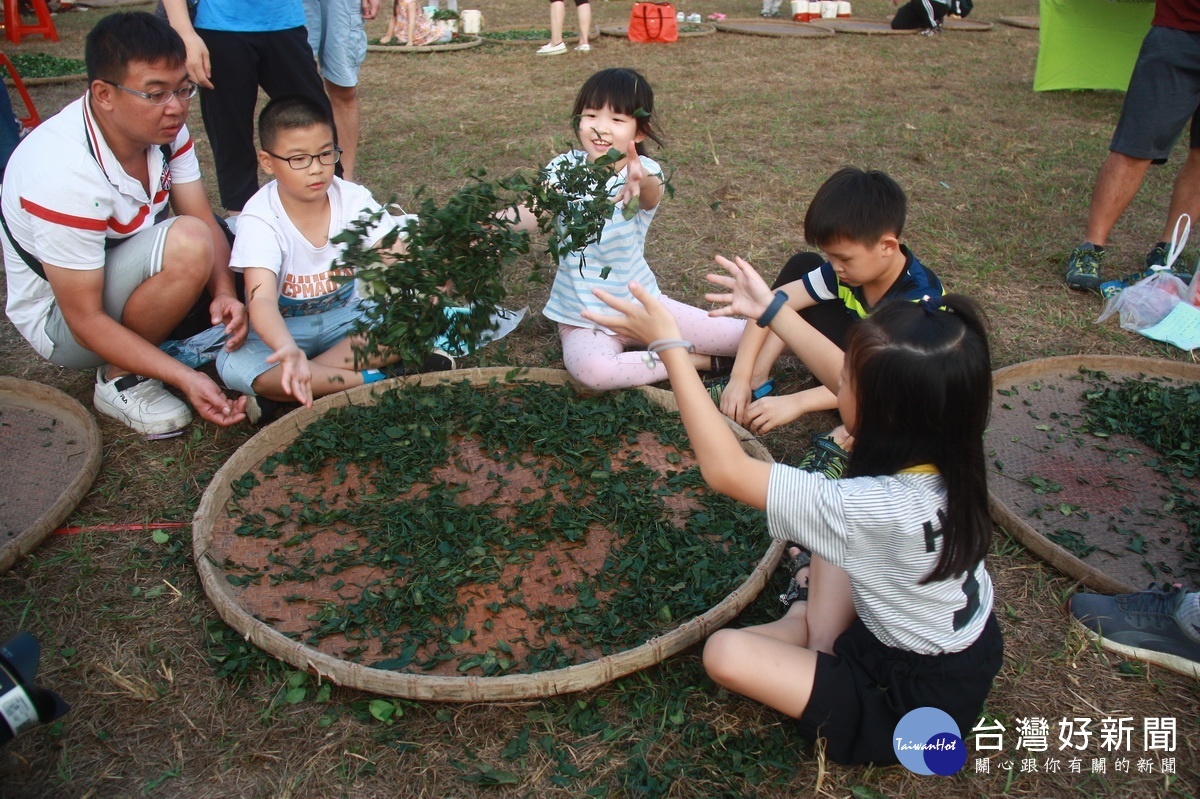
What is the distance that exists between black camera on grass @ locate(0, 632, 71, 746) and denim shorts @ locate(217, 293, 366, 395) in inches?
56.6

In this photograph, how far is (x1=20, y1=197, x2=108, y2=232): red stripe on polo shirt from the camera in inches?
104

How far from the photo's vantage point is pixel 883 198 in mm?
2582

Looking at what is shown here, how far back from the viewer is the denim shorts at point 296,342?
9.77ft

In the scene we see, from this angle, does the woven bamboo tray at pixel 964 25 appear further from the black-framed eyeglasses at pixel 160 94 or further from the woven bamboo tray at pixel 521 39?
the black-framed eyeglasses at pixel 160 94

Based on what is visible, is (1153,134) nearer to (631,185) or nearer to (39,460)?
(631,185)

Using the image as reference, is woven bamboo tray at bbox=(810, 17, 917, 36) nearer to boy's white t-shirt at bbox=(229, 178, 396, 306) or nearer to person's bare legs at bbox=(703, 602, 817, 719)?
boy's white t-shirt at bbox=(229, 178, 396, 306)

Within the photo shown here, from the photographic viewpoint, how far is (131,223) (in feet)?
9.58

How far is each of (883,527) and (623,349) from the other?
5.86ft

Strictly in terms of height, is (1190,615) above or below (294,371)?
below

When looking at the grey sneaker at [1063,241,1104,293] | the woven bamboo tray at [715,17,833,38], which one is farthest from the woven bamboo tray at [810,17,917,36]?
the grey sneaker at [1063,241,1104,293]

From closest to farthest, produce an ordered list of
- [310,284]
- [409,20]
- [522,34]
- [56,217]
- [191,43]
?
1. [56,217]
2. [310,284]
3. [191,43]
4. [409,20]
5. [522,34]

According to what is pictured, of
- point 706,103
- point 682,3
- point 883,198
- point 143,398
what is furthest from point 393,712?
point 682,3

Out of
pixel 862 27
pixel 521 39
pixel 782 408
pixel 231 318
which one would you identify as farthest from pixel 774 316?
pixel 862 27

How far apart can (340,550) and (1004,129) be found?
6.09 meters
